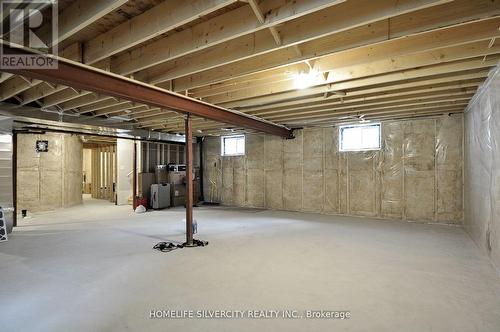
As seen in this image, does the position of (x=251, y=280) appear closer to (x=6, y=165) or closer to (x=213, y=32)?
(x=213, y=32)

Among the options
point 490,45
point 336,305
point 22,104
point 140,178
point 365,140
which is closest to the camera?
point 336,305

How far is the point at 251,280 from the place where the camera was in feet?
8.93

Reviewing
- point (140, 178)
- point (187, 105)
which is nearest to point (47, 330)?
point (187, 105)

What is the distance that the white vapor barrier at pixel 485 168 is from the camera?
118 inches

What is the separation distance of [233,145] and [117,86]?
217 inches

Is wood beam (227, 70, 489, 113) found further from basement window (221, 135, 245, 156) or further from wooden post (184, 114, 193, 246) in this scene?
basement window (221, 135, 245, 156)

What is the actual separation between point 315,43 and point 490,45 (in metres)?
1.63

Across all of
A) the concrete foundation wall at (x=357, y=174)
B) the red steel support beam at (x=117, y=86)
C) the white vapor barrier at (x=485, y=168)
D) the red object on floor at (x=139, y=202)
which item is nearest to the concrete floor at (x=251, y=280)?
the white vapor barrier at (x=485, y=168)

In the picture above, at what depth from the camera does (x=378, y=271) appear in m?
2.94

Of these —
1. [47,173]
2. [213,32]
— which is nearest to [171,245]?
[213,32]

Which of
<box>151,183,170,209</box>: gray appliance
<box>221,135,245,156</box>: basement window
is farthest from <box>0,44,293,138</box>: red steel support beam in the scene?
<box>151,183,170,209</box>: gray appliance

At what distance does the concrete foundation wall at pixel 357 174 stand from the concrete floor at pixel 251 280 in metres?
1.08

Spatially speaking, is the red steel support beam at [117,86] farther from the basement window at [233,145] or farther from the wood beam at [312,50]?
the basement window at [233,145]

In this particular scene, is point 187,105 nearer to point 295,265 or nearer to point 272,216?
point 295,265
